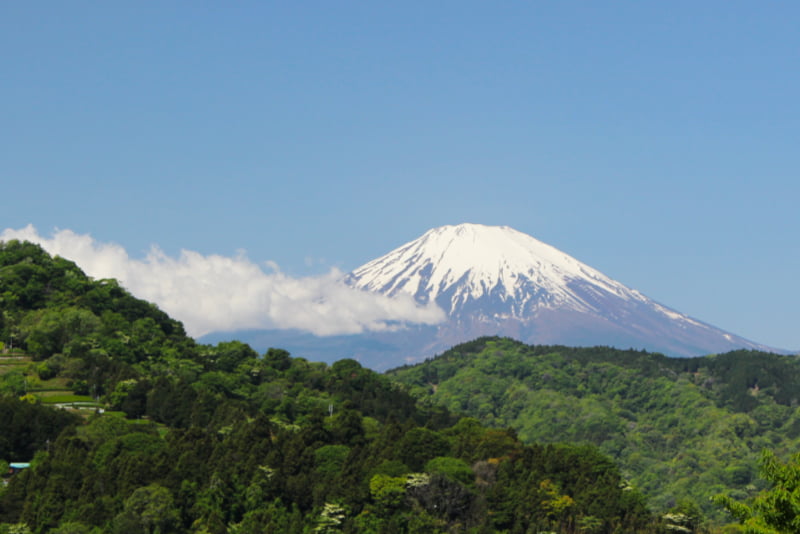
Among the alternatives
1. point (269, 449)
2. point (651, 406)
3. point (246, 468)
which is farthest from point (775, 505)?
point (651, 406)

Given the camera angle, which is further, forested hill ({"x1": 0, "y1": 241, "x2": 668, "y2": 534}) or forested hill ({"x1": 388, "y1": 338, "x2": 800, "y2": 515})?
forested hill ({"x1": 388, "y1": 338, "x2": 800, "y2": 515})

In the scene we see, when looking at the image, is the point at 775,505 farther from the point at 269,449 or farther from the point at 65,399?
the point at 65,399

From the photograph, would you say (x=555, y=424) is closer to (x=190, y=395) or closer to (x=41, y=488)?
(x=190, y=395)

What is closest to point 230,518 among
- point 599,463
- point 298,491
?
point 298,491

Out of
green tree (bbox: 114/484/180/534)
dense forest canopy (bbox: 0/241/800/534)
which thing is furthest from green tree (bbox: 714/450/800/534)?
green tree (bbox: 114/484/180/534)

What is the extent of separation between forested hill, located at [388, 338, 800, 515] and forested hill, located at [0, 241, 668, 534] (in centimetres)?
4850

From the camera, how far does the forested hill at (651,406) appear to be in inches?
5389

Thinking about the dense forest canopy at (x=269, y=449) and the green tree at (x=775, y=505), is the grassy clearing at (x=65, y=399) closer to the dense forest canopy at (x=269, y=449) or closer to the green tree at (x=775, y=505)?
the dense forest canopy at (x=269, y=449)

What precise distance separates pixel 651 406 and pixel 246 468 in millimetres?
116599

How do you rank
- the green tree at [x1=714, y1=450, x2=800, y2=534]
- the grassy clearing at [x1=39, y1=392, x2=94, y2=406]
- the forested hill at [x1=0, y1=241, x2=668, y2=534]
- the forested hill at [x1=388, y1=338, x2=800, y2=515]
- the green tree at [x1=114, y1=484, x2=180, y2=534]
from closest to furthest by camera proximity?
the green tree at [x1=714, y1=450, x2=800, y2=534] < the green tree at [x1=114, y1=484, x2=180, y2=534] < the forested hill at [x1=0, y1=241, x2=668, y2=534] < the grassy clearing at [x1=39, y1=392, x2=94, y2=406] < the forested hill at [x1=388, y1=338, x2=800, y2=515]

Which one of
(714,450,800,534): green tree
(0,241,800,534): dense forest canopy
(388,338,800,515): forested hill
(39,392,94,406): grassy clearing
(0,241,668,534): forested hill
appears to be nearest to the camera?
(714,450,800,534): green tree

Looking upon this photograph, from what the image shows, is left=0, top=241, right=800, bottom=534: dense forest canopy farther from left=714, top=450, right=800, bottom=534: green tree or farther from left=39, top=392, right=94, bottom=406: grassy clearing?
left=39, top=392, right=94, bottom=406: grassy clearing

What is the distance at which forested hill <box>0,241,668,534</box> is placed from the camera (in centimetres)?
6309

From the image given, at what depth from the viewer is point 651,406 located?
6777 inches
